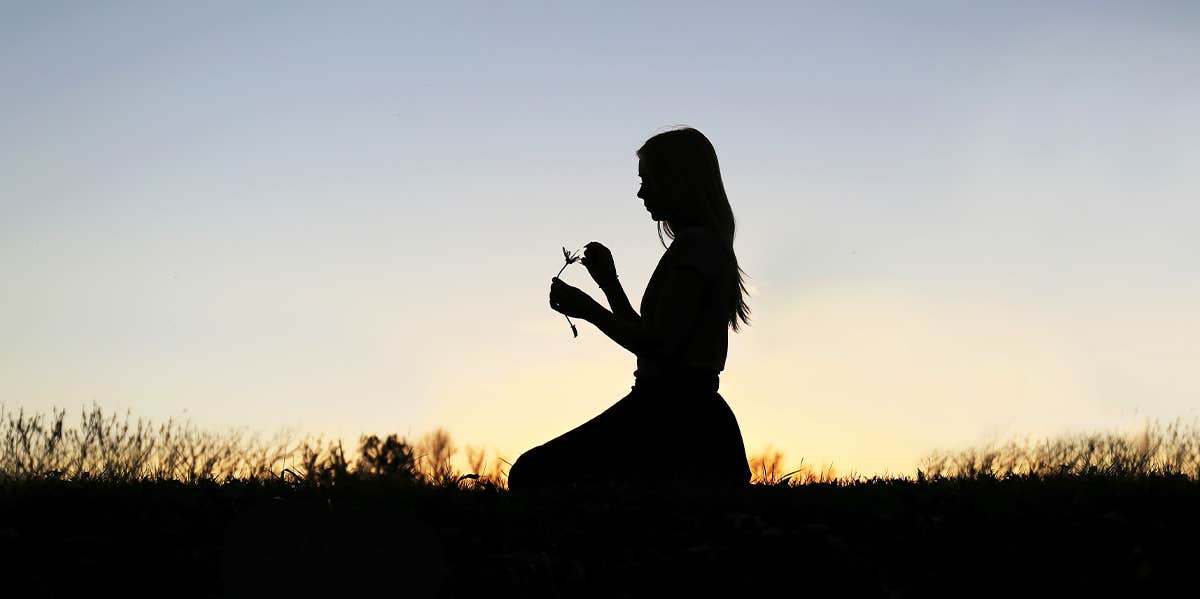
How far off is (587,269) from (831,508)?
209cm

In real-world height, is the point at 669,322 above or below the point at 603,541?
above

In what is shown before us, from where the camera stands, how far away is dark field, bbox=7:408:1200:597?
Result: 4848mm

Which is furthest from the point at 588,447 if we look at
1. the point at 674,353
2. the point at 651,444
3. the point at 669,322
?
the point at 669,322

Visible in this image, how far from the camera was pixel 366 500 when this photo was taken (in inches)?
252

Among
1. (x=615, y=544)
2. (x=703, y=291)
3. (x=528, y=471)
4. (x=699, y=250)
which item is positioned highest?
(x=699, y=250)

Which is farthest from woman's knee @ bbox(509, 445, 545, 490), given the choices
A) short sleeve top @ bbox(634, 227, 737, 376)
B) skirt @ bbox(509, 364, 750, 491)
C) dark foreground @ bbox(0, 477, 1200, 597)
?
short sleeve top @ bbox(634, 227, 737, 376)

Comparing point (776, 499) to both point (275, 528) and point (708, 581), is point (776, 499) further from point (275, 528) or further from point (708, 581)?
point (275, 528)

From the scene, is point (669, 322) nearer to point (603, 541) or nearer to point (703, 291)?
point (703, 291)

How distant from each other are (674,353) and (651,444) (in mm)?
568

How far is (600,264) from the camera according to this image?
6992 mm

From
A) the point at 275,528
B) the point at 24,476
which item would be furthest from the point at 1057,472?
the point at 24,476

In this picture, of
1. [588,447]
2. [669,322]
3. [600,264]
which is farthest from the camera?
[600,264]

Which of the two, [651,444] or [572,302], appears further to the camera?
[651,444]

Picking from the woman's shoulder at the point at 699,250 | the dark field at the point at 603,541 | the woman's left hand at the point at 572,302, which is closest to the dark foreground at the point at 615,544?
the dark field at the point at 603,541
